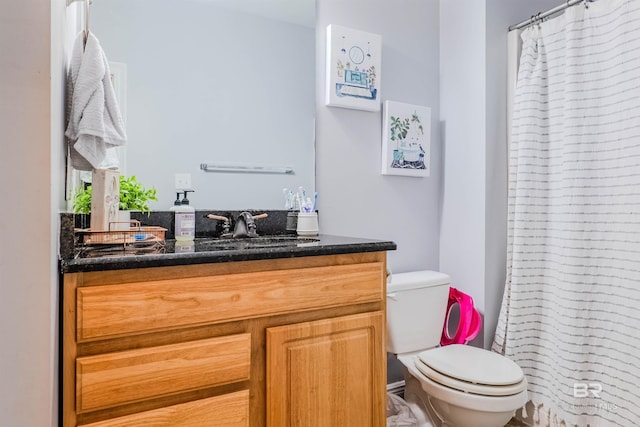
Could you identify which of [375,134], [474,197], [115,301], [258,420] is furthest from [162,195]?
[474,197]

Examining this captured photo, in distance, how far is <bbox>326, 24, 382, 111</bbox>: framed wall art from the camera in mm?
1906

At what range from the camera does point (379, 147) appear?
2076mm

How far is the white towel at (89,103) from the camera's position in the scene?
1126mm

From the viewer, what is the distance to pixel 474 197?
6.81 ft

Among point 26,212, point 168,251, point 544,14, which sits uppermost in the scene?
point 544,14

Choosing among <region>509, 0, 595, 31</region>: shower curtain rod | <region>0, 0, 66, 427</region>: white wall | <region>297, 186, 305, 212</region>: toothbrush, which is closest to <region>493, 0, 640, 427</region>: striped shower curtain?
<region>509, 0, 595, 31</region>: shower curtain rod

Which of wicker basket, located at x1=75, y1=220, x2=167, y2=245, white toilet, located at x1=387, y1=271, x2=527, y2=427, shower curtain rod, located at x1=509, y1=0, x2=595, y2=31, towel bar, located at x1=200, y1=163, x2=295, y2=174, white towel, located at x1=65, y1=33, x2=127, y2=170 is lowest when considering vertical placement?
white toilet, located at x1=387, y1=271, x2=527, y2=427

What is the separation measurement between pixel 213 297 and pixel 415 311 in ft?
3.53

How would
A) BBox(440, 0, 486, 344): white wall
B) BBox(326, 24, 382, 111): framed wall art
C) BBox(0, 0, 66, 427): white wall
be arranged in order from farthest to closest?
BBox(440, 0, 486, 344): white wall, BBox(326, 24, 382, 111): framed wall art, BBox(0, 0, 66, 427): white wall

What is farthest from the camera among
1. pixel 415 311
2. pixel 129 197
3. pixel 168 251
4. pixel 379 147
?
pixel 379 147

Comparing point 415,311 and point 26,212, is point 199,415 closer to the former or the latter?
point 26,212

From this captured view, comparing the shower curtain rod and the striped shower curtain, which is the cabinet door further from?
the shower curtain rod

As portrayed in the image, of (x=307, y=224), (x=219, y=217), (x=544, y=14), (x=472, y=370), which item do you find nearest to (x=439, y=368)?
(x=472, y=370)

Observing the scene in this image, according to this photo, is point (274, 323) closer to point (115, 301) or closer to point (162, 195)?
point (115, 301)
